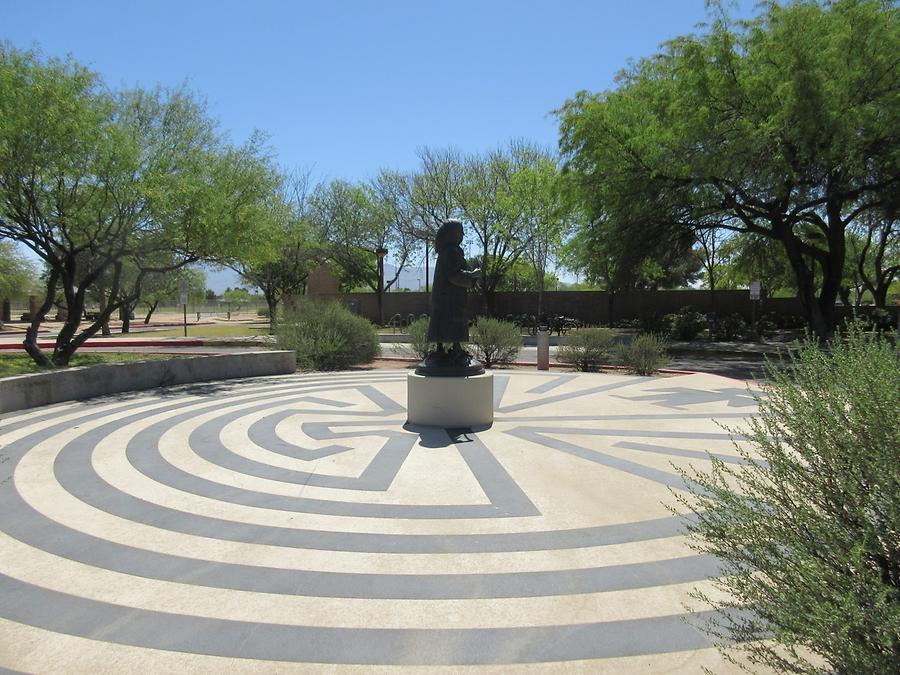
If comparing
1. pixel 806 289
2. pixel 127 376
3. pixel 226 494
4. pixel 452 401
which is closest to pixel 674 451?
pixel 452 401

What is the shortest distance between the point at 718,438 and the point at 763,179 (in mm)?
12732

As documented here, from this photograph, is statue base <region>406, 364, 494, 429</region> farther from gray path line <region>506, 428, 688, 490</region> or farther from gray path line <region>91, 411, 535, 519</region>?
gray path line <region>91, 411, 535, 519</region>

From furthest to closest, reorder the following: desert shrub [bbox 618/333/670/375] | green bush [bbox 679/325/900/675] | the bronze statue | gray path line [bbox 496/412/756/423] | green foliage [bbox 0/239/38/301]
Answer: green foliage [bbox 0/239/38/301]
desert shrub [bbox 618/333/670/375]
gray path line [bbox 496/412/756/423]
the bronze statue
green bush [bbox 679/325/900/675]

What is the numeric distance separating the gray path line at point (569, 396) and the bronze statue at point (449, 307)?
4.33ft

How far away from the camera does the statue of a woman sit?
8547 millimetres

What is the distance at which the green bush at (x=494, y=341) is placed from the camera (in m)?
15.8

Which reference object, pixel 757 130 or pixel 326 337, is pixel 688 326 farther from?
pixel 326 337

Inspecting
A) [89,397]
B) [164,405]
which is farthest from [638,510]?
[89,397]

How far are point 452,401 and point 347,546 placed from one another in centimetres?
398

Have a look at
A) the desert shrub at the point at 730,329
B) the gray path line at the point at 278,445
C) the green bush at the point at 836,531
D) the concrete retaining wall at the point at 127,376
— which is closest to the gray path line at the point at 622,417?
the gray path line at the point at 278,445

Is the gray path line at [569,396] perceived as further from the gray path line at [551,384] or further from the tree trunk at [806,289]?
the tree trunk at [806,289]

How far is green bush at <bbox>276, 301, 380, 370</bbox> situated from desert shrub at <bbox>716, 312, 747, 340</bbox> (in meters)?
18.6

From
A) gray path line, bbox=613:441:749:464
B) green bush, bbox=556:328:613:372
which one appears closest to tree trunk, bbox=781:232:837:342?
green bush, bbox=556:328:613:372

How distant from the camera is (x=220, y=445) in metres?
7.22
